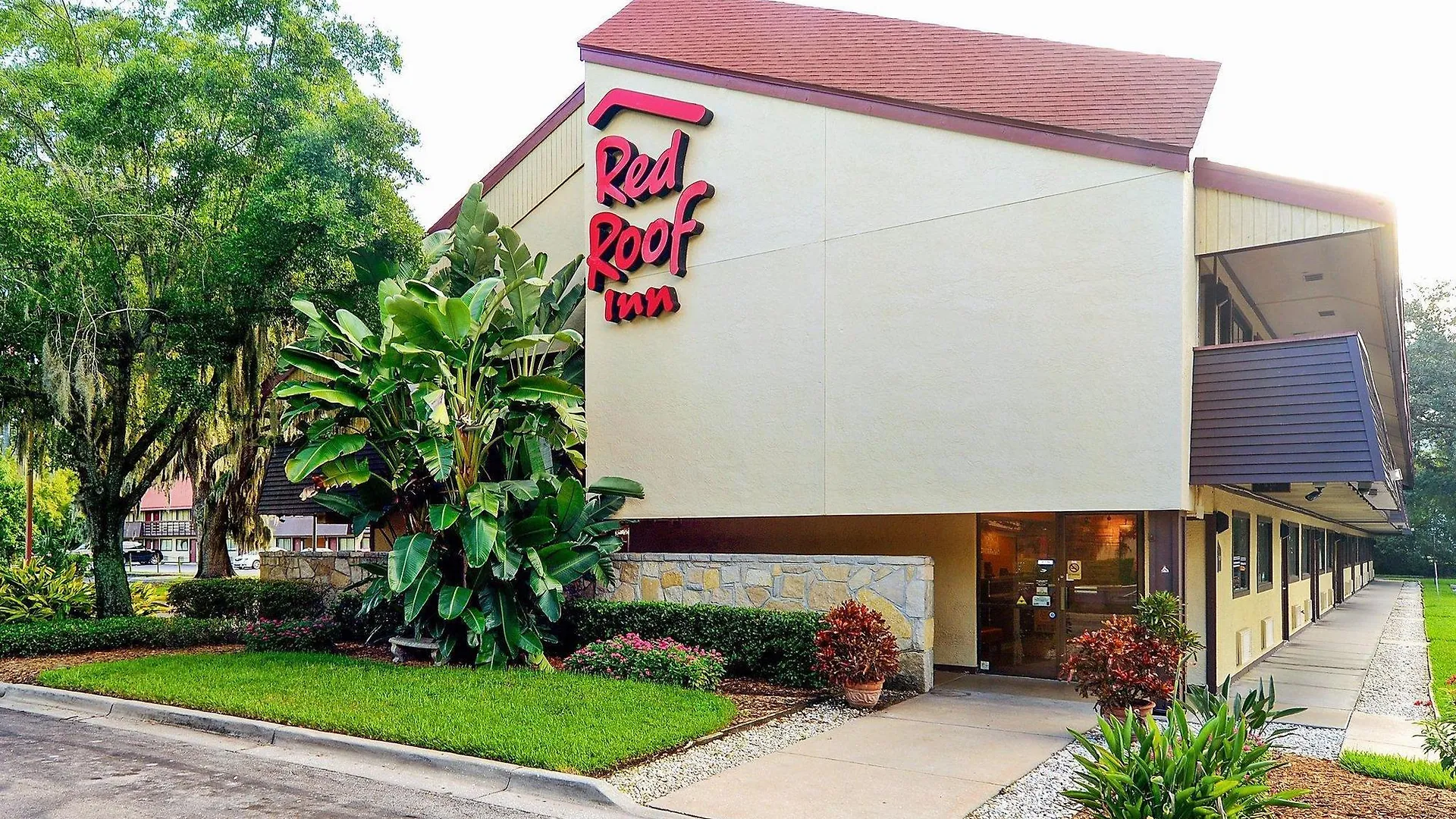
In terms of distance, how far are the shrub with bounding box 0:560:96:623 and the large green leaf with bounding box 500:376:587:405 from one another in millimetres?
9408

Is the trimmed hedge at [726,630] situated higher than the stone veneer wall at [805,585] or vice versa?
the stone veneer wall at [805,585]

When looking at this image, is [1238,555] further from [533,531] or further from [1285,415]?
[533,531]

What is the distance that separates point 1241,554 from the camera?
14273 millimetres

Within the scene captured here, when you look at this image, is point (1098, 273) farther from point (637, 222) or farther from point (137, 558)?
point (137, 558)

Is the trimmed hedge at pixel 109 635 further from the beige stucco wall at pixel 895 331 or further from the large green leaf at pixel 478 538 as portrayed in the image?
the beige stucco wall at pixel 895 331

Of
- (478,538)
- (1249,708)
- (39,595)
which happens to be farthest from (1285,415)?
(39,595)

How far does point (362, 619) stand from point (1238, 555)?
12827 millimetres

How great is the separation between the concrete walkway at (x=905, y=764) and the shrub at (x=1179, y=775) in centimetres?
124

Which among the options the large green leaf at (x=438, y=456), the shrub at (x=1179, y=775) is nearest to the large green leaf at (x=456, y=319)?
the large green leaf at (x=438, y=456)

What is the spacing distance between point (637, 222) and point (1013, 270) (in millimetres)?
5928

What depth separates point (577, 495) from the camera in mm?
12656

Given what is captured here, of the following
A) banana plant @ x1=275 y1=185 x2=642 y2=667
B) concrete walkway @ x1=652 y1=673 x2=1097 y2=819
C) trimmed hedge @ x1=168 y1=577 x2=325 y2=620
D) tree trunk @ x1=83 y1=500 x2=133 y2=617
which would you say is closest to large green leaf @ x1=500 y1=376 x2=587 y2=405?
banana plant @ x1=275 y1=185 x2=642 y2=667

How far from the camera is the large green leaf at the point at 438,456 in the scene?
1137 centimetres

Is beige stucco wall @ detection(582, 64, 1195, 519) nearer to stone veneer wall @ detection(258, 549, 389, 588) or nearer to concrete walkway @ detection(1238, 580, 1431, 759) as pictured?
concrete walkway @ detection(1238, 580, 1431, 759)
